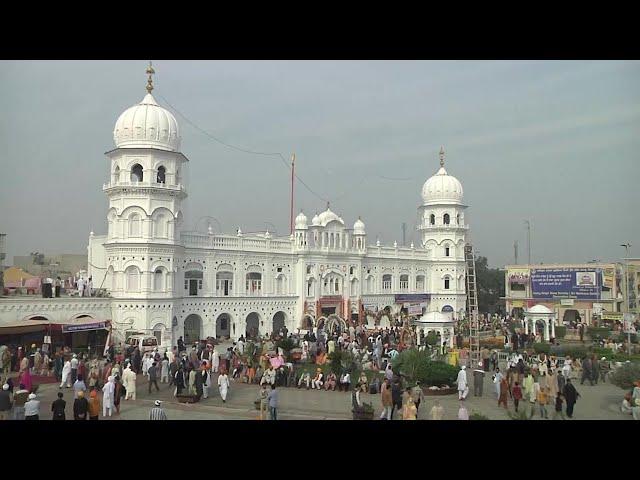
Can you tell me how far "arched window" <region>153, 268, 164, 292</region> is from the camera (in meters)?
26.9

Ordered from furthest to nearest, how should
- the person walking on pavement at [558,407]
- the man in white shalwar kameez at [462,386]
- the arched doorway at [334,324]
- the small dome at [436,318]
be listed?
the arched doorway at [334,324] → the small dome at [436,318] → the man in white shalwar kameez at [462,386] → the person walking on pavement at [558,407]

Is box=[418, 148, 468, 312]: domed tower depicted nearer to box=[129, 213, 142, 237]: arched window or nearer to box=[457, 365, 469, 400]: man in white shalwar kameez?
box=[129, 213, 142, 237]: arched window

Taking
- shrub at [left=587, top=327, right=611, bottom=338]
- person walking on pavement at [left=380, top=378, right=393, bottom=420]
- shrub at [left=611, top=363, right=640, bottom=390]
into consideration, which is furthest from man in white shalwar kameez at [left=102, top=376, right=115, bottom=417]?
shrub at [left=587, top=327, right=611, bottom=338]

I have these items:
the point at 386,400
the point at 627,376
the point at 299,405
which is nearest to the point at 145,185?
the point at 299,405

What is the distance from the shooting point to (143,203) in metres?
26.7

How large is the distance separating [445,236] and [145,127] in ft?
86.1

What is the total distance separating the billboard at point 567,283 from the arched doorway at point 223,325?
24947 mm

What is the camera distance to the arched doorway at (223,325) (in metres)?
32.0

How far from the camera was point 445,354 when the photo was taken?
2288cm

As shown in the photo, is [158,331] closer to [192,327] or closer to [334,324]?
[192,327]

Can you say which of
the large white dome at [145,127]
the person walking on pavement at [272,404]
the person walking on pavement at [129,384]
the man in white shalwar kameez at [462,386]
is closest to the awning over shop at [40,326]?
the person walking on pavement at [129,384]

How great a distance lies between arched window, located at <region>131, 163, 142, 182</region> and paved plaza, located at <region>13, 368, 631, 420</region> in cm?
1251

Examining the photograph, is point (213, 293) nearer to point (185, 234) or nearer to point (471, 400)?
point (185, 234)

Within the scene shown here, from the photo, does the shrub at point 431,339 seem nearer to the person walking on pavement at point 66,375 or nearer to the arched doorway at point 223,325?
the arched doorway at point 223,325
